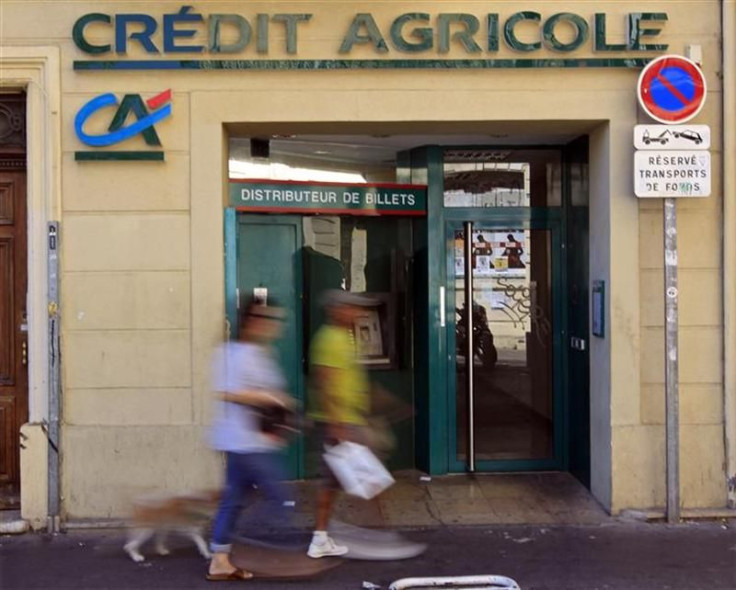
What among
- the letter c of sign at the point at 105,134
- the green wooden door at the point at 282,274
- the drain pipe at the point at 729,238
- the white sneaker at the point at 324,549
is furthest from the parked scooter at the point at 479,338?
the letter c of sign at the point at 105,134

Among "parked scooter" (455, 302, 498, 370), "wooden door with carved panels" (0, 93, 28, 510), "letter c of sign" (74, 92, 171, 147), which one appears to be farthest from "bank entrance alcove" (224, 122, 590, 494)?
"wooden door with carved panels" (0, 93, 28, 510)

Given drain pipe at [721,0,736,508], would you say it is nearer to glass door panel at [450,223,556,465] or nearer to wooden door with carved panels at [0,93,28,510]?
glass door panel at [450,223,556,465]

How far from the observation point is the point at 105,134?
6.14 metres

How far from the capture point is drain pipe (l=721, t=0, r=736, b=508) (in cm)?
623

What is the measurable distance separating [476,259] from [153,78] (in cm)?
306

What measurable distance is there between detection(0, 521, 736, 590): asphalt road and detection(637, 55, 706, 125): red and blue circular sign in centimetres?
287

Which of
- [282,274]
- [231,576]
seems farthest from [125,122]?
[231,576]

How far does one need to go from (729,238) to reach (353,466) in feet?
10.6

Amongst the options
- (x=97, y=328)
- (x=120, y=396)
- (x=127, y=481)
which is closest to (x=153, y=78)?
(x=97, y=328)

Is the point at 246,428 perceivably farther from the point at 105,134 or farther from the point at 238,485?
the point at 105,134

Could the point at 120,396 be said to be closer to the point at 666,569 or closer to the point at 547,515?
the point at 547,515

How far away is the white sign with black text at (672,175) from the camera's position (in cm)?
603

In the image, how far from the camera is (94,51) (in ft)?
20.0

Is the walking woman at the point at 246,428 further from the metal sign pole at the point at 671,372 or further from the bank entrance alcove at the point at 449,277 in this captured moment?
the metal sign pole at the point at 671,372
